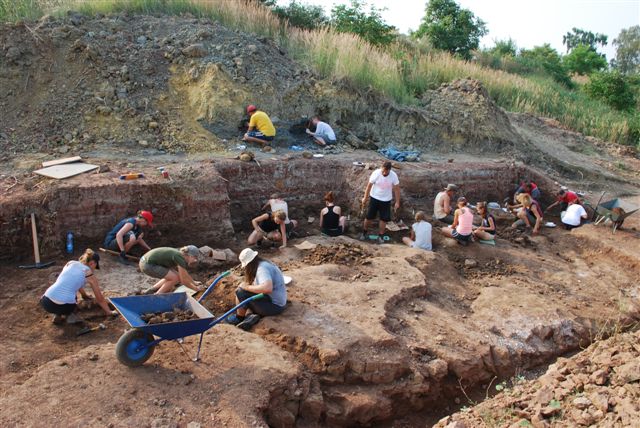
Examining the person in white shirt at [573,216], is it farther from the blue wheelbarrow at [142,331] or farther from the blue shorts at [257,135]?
the blue wheelbarrow at [142,331]

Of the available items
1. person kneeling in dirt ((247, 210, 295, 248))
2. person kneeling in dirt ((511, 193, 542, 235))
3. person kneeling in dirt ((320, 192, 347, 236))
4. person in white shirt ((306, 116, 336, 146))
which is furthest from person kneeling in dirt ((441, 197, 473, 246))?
person in white shirt ((306, 116, 336, 146))

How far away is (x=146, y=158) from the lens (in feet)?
33.9

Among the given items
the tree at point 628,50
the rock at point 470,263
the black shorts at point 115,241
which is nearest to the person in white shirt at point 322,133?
the rock at point 470,263

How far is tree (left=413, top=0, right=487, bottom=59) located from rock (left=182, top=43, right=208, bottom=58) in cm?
1348

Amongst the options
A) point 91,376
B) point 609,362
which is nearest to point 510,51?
point 609,362

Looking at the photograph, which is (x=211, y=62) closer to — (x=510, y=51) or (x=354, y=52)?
(x=354, y=52)

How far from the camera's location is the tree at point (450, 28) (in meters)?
23.3

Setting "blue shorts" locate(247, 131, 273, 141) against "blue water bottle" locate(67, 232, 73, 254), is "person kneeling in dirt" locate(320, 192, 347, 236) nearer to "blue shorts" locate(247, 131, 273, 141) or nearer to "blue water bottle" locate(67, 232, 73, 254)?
"blue shorts" locate(247, 131, 273, 141)

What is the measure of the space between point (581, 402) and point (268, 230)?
5.86m

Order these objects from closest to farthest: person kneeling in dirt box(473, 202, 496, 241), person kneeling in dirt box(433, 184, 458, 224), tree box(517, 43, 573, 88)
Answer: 1. person kneeling in dirt box(473, 202, 496, 241)
2. person kneeling in dirt box(433, 184, 458, 224)
3. tree box(517, 43, 573, 88)

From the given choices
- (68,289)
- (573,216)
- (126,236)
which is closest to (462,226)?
(573,216)

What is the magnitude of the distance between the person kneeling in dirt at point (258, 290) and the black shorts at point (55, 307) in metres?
1.89

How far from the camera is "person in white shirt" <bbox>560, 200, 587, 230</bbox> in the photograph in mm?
11414

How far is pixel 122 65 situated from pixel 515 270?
31.0 ft
